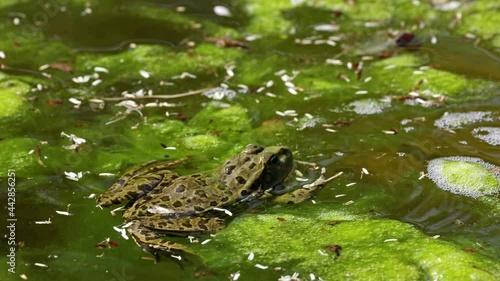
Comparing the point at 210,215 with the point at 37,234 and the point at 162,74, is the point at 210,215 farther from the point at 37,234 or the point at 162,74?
the point at 162,74

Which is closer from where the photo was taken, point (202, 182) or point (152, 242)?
point (152, 242)

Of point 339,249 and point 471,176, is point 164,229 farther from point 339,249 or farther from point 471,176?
point 471,176

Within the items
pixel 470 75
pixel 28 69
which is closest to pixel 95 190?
pixel 28 69

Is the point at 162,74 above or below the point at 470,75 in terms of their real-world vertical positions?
below

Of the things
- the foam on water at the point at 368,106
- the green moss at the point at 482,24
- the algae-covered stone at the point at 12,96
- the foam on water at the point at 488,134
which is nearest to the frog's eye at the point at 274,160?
the foam on water at the point at 368,106

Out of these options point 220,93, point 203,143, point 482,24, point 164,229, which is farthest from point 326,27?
point 164,229

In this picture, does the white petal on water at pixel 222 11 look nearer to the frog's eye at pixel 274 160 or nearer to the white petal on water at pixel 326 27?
the white petal on water at pixel 326 27

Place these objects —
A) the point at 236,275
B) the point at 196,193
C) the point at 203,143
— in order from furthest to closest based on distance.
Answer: the point at 203,143 → the point at 196,193 → the point at 236,275
